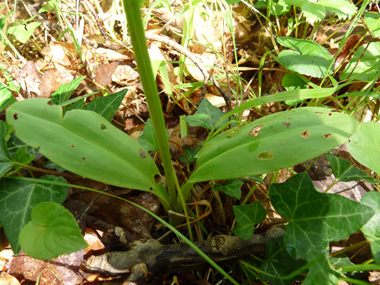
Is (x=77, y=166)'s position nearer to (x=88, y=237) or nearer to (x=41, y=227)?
(x=41, y=227)

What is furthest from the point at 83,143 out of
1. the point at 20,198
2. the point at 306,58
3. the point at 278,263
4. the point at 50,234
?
the point at 306,58

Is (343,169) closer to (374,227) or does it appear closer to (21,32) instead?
(374,227)

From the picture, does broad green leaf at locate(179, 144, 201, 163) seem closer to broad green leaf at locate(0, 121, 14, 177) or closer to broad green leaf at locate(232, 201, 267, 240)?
broad green leaf at locate(232, 201, 267, 240)

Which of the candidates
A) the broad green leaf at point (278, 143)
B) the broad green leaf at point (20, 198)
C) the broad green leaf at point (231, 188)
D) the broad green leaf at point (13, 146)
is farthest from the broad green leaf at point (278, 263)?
the broad green leaf at point (13, 146)

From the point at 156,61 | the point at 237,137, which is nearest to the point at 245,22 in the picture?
the point at 156,61

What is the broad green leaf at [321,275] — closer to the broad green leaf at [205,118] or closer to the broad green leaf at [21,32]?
the broad green leaf at [205,118]

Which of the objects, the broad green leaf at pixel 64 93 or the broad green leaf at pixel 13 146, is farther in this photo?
the broad green leaf at pixel 64 93

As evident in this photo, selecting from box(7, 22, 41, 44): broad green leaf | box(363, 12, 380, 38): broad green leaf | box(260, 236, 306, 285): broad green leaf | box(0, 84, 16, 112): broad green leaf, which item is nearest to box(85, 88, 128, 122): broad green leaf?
box(0, 84, 16, 112): broad green leaf
